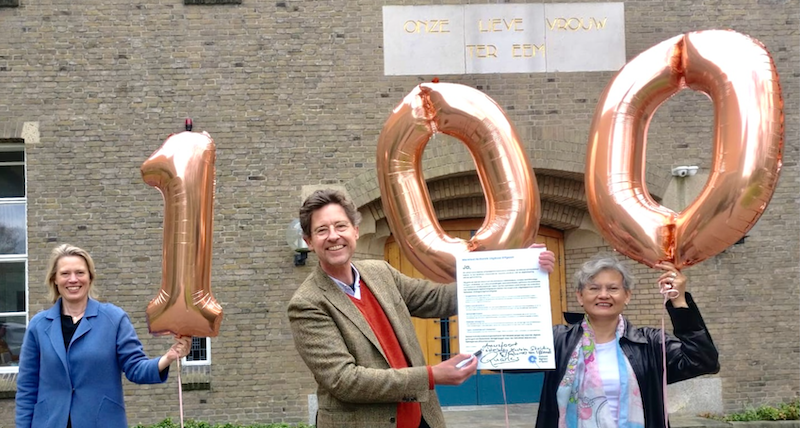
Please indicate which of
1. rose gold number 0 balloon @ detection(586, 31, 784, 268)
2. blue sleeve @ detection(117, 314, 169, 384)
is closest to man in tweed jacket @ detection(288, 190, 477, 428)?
rose gold number 0 balloon @ detection(586, 31, 784, 268)

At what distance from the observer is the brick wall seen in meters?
8.82

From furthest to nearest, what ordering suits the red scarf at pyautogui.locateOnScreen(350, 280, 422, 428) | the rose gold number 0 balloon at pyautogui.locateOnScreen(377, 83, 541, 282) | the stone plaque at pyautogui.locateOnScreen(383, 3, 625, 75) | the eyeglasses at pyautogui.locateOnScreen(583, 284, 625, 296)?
the stone plaque at pyautogui.locateOnScreen(383, 3, 625, 75)
the rose gold number 0 balloon at pyautogui.locateOnScreen(377, 83, 541, 282)
the eyeglasses at pyautogui.locateOnScreen(583, 284, 625, 296)
the red scarf at pyautogui.locateOnScreen(350, 280, 422, 428)

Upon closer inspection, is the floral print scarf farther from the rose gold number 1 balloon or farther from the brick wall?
the brick wall

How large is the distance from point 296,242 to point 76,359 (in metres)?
4.99

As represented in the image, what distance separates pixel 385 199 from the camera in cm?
368

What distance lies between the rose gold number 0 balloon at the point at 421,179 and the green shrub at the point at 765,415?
685cm

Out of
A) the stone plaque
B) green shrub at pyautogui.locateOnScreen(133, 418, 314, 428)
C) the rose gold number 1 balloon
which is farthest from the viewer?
the stone plaque

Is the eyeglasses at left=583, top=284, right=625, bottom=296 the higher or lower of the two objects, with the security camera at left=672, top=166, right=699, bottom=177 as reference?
lower

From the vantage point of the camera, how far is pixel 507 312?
315 cm

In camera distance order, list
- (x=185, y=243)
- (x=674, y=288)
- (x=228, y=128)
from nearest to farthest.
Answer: (x=674, y=288), (x=185, y=243), (x=228, y=128)

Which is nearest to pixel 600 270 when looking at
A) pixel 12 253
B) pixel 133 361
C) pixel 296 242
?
pixel 133 361

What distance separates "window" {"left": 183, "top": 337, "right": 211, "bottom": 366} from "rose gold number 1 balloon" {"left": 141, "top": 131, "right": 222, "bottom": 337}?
5368mm

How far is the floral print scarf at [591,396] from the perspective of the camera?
3129mm

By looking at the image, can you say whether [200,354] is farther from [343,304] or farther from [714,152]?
[714,152]
